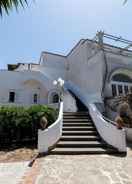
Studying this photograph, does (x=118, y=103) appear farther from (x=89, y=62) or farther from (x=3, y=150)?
(x=3, y=150)

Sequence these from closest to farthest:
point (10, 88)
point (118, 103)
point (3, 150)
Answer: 1. point (3, 150)
2. point (118, 103)
3. point (10, 88)

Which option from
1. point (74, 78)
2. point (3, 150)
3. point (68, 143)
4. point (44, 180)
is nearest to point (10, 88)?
point (74, 78)

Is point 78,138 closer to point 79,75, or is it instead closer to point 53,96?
point 53,96

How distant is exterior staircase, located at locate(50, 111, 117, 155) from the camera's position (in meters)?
7.96

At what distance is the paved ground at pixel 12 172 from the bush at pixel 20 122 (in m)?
3.25

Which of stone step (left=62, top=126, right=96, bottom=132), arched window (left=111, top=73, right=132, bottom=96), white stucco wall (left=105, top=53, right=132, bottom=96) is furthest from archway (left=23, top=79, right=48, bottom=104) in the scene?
stone step (left=62, top=126, right=96, bottom=132)

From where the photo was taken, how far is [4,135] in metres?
10.8

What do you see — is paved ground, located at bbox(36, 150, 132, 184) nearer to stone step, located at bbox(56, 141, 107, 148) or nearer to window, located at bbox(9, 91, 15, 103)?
stone step, located at bbox(56, 141, 107, 148)

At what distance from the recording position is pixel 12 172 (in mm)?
6316

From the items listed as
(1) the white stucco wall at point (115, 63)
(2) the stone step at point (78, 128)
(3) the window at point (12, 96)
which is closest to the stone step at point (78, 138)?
(2) the stone step at point (78, 128)

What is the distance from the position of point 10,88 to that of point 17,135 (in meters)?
8.42

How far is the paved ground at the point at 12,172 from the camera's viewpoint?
5.50 m

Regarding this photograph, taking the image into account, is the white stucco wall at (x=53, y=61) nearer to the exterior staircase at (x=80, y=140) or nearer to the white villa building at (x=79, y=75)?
the white villa building at (x=79, y=75)

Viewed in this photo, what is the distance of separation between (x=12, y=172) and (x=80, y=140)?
147 inches
